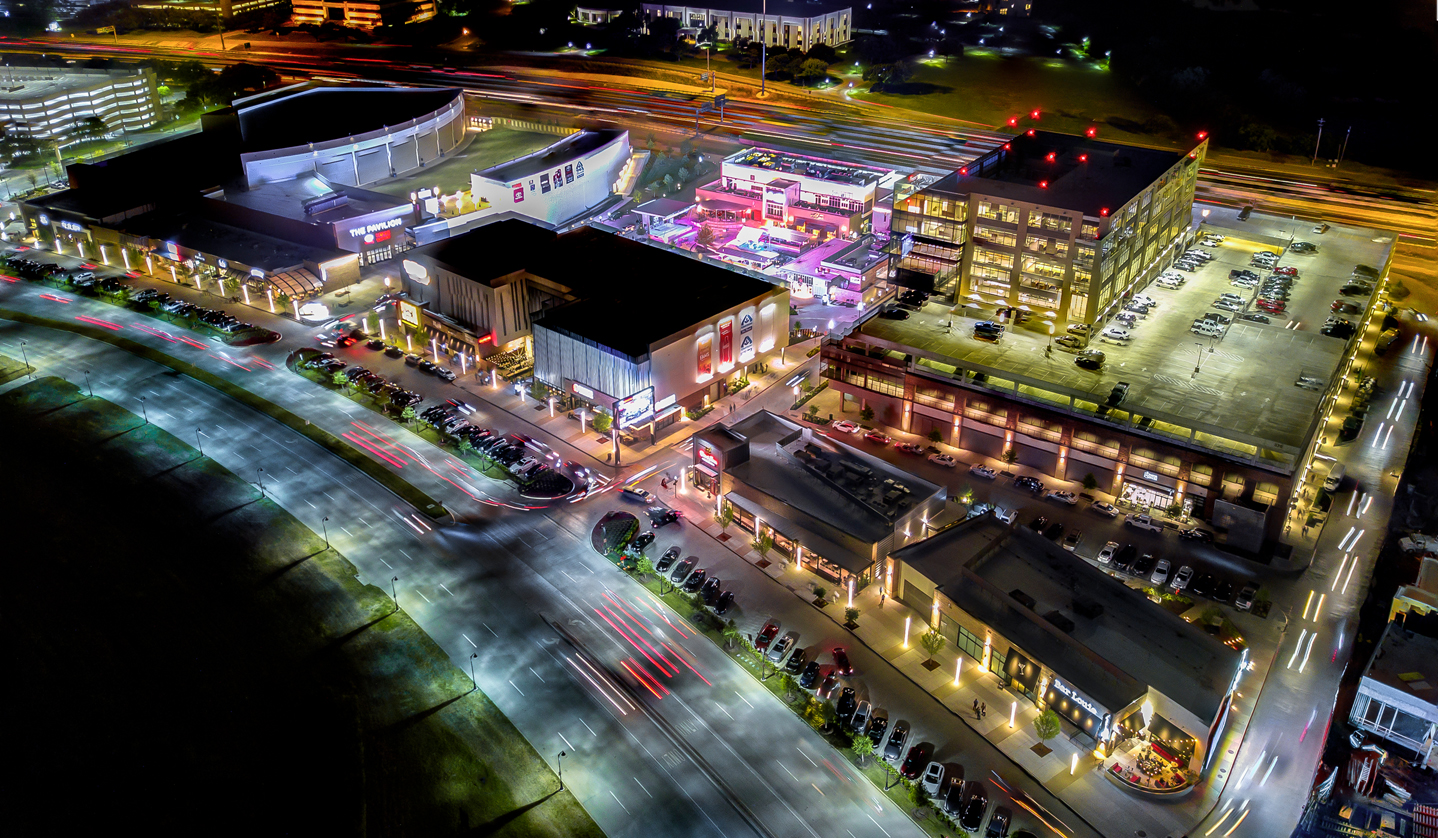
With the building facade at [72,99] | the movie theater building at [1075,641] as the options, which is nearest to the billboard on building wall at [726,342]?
the movie theater building at [1075,641]

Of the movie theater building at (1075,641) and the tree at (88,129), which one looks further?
the tree at (88,129)

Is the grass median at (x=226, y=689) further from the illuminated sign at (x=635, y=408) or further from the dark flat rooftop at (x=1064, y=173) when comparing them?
the dark flat rooftop at (x=1064, y=173)

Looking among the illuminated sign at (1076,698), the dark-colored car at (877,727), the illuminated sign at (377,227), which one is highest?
the illuminated sign at (377,227)

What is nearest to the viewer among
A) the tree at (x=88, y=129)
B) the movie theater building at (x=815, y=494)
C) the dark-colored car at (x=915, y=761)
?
the dark-colored car at (x=915, y=761)

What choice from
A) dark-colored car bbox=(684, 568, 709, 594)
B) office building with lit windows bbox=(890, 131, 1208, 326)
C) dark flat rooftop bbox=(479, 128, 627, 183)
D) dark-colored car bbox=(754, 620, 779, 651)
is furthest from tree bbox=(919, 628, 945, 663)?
dark flat rooftop bbox=(479, 128, 627, 183)

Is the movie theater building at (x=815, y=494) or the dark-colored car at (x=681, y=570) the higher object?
the movie theater building at (x=815, y=494)

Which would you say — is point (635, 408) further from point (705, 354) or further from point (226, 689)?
point (226, 689)

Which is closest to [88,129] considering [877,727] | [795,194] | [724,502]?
[795,194]
